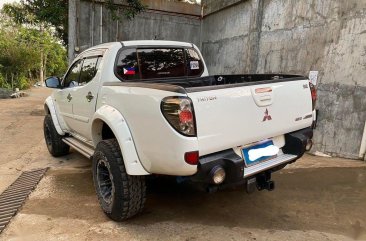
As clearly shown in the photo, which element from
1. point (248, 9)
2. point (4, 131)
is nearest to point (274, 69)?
point (248, 9)

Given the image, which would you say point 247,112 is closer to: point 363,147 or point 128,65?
point 128,65

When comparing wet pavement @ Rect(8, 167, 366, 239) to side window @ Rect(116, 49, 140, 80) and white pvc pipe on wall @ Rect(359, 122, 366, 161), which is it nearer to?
white pvc pipe on wall @ Rect(359, 122, 366, 161)

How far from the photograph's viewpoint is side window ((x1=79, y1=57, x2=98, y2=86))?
12.2 ft

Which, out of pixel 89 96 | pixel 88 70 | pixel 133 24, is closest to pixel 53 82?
pixel 88 70

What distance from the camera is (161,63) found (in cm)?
380

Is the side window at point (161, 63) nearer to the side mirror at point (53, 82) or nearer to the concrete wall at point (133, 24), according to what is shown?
the side mirror at point (53, 82)

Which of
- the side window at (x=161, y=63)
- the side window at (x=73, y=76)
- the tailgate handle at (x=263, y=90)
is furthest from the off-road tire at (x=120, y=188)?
the side window at (x=73, y=76)

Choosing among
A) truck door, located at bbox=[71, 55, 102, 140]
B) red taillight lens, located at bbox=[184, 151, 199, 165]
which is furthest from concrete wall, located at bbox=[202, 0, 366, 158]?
truck door, located at bbox=[71, 55, 102, 140]

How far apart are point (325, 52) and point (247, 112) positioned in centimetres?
345

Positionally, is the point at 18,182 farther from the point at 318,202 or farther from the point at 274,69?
the point at 274,69

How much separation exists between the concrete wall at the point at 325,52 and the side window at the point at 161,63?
272cm

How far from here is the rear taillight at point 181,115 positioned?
88.2 inches

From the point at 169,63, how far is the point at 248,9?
4.34 metres

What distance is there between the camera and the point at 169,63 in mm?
3873
